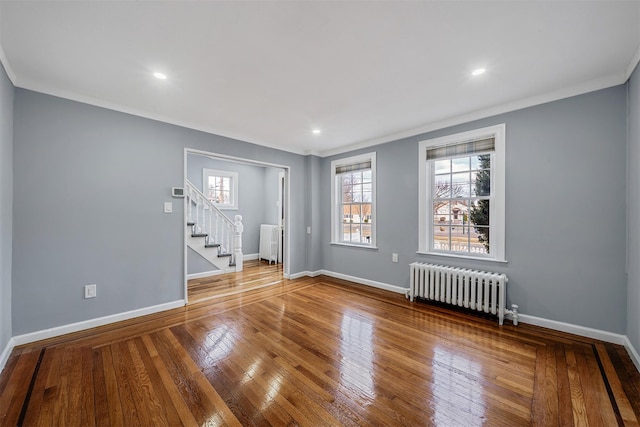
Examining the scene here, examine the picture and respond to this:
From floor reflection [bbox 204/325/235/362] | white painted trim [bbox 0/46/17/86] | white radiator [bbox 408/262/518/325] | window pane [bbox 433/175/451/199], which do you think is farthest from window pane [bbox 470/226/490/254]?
white painted trim [bbox 0/46/17/86]

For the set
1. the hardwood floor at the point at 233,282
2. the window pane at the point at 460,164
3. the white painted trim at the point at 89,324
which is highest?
the window pane at the point at 460,164

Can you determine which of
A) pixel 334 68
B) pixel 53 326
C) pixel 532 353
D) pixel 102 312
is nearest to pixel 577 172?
pixel 532 353

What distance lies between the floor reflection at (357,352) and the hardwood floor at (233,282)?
6.57ft

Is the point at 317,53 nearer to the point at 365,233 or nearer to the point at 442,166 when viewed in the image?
the point at 442,166

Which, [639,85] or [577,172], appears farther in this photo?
[577,172]

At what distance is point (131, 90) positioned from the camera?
266cm

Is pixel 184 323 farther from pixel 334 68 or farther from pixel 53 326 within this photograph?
pixel 334 68

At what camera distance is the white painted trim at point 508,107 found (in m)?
2.47

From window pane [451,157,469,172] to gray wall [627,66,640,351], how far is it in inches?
55.4

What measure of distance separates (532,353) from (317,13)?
3.24 m

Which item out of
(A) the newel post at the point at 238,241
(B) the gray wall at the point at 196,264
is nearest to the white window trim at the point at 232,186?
(A) the newel post at the point at 238,241

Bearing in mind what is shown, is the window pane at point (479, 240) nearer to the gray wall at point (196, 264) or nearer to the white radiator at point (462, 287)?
the white radiator at point (462, 287)

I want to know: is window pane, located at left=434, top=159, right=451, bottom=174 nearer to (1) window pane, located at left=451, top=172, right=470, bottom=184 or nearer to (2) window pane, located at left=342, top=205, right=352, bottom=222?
(1) window pane, located at left=451, top=172, right=470, bottom=184

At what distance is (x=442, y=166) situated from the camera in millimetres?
3715
